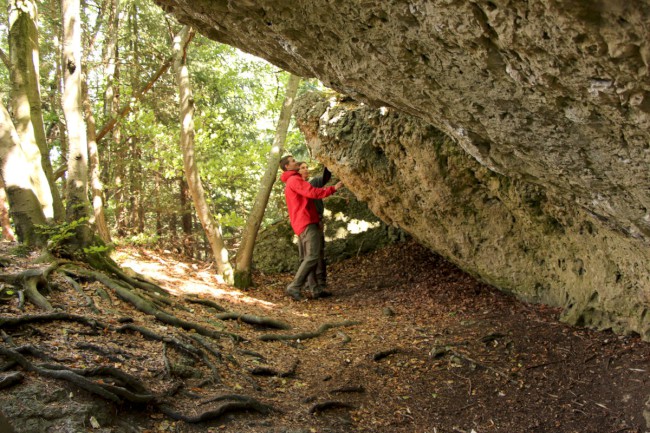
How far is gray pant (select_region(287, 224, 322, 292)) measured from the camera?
9156 millimetres

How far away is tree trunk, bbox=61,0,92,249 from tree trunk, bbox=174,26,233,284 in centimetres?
207

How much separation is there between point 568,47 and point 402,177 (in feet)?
16.5

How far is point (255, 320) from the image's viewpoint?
7.00 m

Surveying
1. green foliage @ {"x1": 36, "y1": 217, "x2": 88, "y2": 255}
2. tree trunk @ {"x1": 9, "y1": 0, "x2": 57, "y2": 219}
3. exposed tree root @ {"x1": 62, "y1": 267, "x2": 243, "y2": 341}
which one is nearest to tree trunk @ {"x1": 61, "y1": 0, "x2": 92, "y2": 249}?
green foliage @ {"x1": 36, "y1": 217, "x2": 88, "y2": 255}

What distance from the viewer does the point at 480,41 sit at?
3.18 m

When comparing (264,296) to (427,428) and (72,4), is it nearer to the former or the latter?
(427,428)

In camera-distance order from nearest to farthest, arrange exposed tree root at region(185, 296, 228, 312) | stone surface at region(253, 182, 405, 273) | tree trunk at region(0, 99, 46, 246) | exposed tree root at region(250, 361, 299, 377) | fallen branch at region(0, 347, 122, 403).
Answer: fallen branch at region(0, 347, 122, 403) → exposed tree root at region(250, 361, 299, 377) → tree trunk at region(0, 99, 46, 246) → exposed tree root at region(185, 296, 228, 312) → stone surface at region(253, 182, 405, 273)

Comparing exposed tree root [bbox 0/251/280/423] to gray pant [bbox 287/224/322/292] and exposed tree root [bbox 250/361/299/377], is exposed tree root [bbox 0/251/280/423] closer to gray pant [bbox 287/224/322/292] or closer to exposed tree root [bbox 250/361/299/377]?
exposed tree root [bbox 250/361/299/377]

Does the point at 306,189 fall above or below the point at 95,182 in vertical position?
below

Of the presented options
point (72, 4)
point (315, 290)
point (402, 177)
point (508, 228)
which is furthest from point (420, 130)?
point (72, 4)

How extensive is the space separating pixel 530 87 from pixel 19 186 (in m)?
6.46

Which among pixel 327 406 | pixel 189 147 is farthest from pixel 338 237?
pixel 327 406

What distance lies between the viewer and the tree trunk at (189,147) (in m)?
9.45

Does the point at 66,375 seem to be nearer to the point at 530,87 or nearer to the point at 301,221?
the point at 530,87
